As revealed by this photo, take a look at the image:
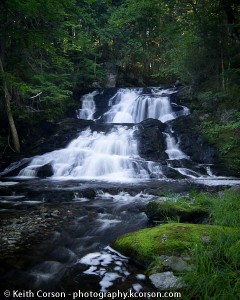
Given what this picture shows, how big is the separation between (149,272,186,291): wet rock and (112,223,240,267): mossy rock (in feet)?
1.20

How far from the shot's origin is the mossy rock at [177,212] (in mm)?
5977

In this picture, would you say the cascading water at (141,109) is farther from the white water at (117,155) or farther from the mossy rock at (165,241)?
the mossy rock at (165,241)

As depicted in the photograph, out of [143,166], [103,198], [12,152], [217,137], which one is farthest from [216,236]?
[12,152]

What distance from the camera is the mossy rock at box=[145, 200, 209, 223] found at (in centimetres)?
598

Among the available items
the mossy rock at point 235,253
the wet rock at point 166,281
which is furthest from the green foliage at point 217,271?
the wet rock at point 166,281

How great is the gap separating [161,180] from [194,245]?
772cm

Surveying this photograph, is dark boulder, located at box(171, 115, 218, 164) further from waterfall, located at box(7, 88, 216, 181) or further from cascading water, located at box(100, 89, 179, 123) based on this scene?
cascading water, located at box(100, 89, 179, 123)

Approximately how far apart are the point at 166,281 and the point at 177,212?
2.62m

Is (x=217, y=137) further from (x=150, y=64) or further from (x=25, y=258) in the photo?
(x=150, y=64)

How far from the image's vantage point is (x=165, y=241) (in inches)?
170

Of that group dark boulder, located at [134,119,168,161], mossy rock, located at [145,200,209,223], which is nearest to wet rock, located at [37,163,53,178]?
dark boulder, located at [134,119,168,161]

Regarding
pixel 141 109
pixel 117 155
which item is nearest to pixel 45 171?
pixel 117 155

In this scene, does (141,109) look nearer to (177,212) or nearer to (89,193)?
(89,193)

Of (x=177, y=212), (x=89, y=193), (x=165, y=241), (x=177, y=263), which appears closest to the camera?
(x=177, y=263)
